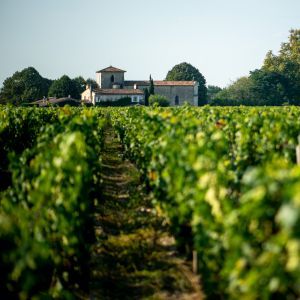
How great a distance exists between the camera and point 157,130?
25.6 feet

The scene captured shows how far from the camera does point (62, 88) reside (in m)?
75.8

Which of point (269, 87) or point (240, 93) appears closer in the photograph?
point (269, 87)

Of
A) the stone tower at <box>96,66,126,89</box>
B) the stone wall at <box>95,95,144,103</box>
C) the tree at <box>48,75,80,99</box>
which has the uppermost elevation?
the stone tower at <box>96,66,126,89</box>

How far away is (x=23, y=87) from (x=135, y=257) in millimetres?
86846

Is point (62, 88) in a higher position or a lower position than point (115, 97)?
higher

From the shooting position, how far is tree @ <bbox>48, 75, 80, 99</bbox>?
2963 inches

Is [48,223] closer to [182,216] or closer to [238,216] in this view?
[182,216]

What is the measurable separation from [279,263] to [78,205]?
2865 mm

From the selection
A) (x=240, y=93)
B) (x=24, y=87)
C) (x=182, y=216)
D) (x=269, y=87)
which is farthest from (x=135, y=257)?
(x=24, y=87)

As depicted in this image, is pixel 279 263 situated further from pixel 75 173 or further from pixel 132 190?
pixel 132 190

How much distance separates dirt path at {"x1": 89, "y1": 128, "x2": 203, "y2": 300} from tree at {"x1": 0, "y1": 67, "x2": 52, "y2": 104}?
264 feet

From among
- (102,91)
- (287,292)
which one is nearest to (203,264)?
(287,292)

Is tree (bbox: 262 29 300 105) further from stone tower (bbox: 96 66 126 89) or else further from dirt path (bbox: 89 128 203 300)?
dirt path (bbox: 89 128 203 300)

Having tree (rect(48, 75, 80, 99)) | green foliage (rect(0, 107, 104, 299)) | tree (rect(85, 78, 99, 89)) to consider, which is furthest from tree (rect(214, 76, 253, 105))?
green foliage (rect(0, 107, 104, 299))
